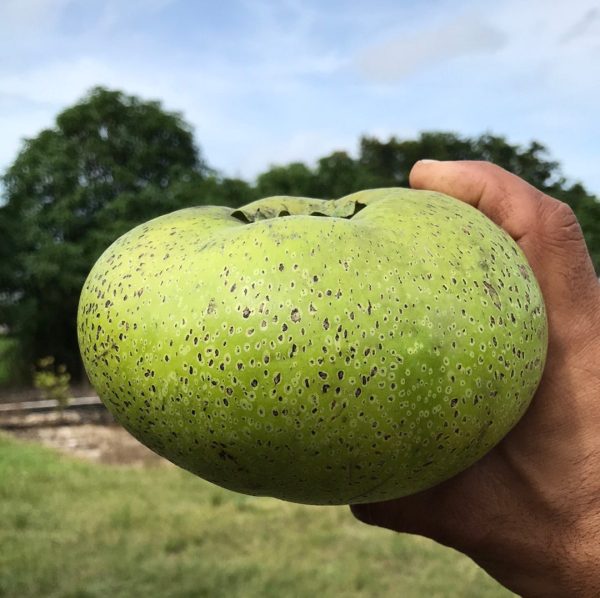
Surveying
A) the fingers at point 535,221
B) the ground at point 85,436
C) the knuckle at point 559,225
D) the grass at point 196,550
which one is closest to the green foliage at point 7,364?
the ground at point 85,436

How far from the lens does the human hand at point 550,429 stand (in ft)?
6.98

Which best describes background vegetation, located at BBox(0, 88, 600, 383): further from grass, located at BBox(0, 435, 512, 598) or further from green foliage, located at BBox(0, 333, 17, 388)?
grass, located at BBox(0, 435, 512, 598)

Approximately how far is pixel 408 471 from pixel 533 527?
2.76 feet

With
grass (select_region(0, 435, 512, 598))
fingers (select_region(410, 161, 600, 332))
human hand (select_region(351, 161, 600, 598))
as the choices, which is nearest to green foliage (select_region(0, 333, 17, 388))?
grass (select_region(0, 435, 512, 598))

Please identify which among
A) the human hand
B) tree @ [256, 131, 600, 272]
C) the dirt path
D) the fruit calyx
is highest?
tree @ [256, 131, 600, 272]

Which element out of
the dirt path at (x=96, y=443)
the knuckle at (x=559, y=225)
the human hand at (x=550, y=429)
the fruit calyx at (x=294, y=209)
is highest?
the fruit calyx at (x=294, y=209)

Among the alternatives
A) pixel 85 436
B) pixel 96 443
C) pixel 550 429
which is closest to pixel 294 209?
pixel 550 429

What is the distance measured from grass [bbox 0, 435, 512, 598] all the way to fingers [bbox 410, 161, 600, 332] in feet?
15.2

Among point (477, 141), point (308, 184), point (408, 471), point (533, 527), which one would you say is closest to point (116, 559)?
point (533, 527)

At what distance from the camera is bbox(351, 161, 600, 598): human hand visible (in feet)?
6.98

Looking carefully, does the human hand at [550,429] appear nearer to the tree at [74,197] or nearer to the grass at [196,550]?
the grass at [196,550]

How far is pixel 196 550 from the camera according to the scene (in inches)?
285

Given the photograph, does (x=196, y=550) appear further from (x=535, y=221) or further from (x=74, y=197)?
(x=74, y=197)

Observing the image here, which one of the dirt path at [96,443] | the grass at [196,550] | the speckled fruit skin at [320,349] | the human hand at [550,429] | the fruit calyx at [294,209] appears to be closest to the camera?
the speckled fruit skin at [320,349]
